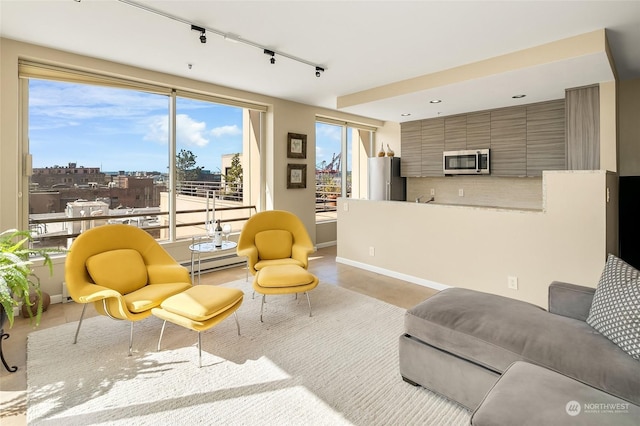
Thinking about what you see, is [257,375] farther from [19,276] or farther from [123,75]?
[123,75]

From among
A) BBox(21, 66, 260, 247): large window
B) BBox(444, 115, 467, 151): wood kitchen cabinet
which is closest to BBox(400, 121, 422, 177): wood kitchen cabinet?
BBox(444, 115, 467, 151): wood kitchen cabinet

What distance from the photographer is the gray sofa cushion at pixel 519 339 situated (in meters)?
1.49

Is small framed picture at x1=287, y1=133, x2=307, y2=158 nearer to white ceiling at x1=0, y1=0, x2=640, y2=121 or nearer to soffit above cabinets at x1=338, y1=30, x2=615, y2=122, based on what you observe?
soffit above cabinets at x1=338, y1=30, x2=615, y2=122

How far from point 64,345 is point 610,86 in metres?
5.90

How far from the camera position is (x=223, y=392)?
208cm

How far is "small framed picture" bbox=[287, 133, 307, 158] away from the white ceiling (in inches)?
53.8

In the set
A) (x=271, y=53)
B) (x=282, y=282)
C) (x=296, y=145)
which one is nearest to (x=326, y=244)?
(x=296, y=145)

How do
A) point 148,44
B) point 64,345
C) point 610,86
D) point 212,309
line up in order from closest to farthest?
point 212,309, point 64,345, point 148,44, point 610,86

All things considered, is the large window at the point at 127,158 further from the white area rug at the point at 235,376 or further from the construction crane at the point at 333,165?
the construction crane at the point at 333,165

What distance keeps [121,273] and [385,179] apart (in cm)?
483

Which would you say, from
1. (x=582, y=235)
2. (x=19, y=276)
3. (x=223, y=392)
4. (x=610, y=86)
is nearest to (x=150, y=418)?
(x=223, y=392)

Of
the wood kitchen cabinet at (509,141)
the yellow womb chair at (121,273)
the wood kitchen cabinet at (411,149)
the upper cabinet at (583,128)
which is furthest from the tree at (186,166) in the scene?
the upper cabinet at (583,128)

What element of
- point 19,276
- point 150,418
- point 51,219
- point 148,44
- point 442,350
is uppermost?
point 148,44

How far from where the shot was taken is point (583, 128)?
388cm
